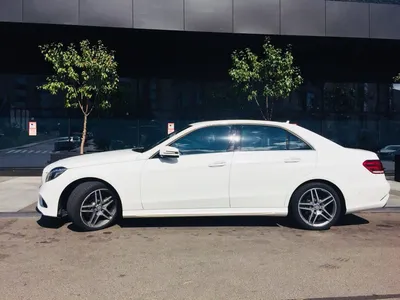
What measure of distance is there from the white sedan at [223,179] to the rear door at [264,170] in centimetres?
2

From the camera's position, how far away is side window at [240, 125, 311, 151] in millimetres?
6777

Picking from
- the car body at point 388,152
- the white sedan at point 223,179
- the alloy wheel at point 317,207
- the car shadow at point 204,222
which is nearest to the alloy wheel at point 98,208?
the white sedan at point 223,179

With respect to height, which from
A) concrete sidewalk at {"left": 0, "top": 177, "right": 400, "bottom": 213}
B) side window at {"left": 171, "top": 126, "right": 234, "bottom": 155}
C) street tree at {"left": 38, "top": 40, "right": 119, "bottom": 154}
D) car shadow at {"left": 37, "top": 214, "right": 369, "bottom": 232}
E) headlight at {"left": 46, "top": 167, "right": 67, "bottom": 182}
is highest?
street tree at {"left": 38, "top": 40, "right": 119, "bottom": 154}

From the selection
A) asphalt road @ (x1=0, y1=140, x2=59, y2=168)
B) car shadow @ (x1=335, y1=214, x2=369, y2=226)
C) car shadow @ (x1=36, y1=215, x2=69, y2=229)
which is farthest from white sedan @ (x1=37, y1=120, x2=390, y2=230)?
asphalt road @ (x1=0, y1=140, x2=59, y2=168)

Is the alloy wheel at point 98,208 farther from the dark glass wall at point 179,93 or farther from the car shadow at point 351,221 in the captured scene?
the dark glass wall at point 179,93

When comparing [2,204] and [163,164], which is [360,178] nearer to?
[163,164]

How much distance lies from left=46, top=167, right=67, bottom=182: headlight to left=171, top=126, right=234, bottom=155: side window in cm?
169

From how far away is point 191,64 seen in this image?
15992 mm

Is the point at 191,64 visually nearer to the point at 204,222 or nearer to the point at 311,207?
the point at 204,222

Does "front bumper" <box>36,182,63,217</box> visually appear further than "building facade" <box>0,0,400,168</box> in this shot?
No

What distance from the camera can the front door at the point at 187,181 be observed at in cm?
645

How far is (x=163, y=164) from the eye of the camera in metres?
6.50

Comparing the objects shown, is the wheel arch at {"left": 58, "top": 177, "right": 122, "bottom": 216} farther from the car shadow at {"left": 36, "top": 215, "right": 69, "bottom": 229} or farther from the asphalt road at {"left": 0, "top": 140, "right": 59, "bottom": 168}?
the asphalt road at {"left": 0, "top": 140, "right": 59, "bottom": 168}

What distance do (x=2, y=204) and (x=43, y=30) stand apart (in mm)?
6266
